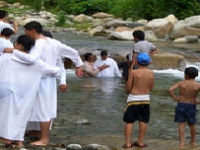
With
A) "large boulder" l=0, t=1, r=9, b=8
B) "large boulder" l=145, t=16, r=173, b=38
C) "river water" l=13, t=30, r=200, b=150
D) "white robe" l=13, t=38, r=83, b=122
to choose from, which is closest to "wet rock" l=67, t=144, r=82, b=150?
"white robe" l=13, t=38, r=83, b=122

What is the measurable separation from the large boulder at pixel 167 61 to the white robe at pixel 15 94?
1022cm

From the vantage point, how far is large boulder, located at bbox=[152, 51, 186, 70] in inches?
636

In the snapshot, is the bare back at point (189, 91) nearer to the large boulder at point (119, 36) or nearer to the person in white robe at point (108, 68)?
the person in white robe at point (108, 68)

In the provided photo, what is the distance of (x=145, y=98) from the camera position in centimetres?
672

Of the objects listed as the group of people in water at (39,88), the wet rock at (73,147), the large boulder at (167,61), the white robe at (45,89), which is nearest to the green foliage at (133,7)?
the large boulder at (167,61)

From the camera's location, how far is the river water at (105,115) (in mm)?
7398

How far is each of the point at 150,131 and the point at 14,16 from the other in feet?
88.8

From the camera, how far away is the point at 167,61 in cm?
1628

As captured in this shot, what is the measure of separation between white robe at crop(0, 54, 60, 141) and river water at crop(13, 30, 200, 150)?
3.74 feet

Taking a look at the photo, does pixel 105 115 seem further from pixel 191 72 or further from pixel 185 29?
pixel 185 29

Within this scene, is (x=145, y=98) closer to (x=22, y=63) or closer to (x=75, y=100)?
(x=22, y=63)

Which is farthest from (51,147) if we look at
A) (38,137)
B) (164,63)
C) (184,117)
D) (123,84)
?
(164,63)

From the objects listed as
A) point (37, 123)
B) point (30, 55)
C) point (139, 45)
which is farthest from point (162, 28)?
point (30, 55)

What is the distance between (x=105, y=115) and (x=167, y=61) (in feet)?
24.6
